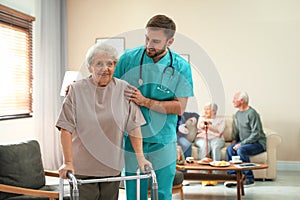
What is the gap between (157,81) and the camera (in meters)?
2.44

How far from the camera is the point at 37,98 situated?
6.20 metres

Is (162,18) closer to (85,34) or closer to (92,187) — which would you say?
(92,187)

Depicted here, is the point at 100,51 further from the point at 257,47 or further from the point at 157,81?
the point at 257,47

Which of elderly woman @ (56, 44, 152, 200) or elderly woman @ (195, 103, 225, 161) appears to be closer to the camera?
elderly woman @ (56, 44, 152, 200)

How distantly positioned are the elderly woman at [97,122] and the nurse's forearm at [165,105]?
0.06m

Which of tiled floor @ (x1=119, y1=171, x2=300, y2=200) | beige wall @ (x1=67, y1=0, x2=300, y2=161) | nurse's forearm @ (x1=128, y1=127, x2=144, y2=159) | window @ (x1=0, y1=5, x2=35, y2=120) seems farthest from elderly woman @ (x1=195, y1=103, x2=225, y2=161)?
nurse's forearm @ (x1=128, y1=127, x2=144, y2=159)

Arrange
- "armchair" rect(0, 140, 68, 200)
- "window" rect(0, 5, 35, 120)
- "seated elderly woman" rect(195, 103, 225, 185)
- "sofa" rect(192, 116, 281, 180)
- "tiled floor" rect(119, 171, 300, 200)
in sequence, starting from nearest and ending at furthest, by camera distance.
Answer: "armchair" rect(0, 140, 68, 200), "tiled floor" rect(119, 171, 300, 200), "window" rect(0, 5, 35, 120), "seated elderly woman" rect(195, 103, 225, 185), "sofa" rect(192, 116, 281, 180)

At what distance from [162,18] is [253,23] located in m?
4.62

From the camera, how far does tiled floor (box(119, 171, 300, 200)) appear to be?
4.91 metres

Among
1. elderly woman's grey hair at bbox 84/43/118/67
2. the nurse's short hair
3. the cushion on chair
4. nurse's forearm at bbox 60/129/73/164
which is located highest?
the nurse's short hair

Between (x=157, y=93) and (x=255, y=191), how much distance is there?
3.13 meters

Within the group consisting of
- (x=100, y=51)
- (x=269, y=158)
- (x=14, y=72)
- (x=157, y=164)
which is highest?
(x=14, y=72)

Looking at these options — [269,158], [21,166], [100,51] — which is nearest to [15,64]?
[21,166]

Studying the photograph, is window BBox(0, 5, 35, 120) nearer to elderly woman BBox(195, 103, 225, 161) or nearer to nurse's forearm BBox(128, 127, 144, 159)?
elderly woman BBox(195, 103, 225, 161)
